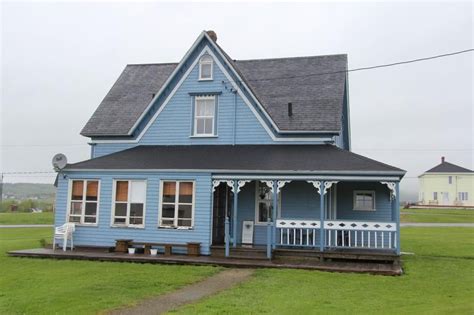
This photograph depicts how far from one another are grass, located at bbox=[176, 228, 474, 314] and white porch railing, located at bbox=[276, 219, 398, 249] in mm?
1335

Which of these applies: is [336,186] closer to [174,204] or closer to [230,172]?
[230,172]

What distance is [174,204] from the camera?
1855 centimetres

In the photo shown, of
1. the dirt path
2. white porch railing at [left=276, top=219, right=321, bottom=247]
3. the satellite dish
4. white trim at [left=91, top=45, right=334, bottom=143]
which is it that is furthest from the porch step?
the satellite dish

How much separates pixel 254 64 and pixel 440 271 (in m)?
14.2

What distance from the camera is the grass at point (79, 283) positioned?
1001 centimetres

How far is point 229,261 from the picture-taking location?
16359mm

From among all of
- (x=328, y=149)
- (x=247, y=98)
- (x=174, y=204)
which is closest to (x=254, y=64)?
(x=247, y=98)

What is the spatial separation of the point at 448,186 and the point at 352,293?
245 ft

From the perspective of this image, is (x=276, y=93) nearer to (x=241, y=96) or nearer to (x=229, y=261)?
(x=241, y=96)

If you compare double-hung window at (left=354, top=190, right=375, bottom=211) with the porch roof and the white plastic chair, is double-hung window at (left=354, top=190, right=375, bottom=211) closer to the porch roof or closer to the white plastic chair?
the porch roof

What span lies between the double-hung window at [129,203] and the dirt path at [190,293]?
519cm

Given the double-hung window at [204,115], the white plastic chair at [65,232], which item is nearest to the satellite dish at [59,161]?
the white plastic chair at [65,232]

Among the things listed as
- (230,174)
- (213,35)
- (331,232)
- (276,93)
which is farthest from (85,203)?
(276,93)

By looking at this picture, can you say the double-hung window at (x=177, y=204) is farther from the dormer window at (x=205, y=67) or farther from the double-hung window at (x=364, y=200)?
the double-hung window at (x=364, y=200)
